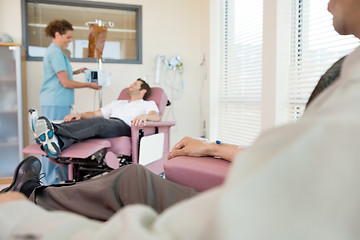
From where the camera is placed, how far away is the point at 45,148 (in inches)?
81.1

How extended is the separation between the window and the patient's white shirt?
3.13ft

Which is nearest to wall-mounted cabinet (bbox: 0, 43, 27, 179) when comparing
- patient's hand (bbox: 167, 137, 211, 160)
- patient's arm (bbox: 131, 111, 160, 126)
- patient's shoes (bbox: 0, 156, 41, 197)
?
patient's arm (bbox: 131, 111, 160, 126)

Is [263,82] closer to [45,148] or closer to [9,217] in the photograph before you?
[45,148]

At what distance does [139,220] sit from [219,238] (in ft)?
0.36

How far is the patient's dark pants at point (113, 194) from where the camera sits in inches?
32.5

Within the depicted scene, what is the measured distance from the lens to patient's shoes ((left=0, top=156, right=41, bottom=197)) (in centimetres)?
109

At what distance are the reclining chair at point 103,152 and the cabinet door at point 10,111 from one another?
115cm

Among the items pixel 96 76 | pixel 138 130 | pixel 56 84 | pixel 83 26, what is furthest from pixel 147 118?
pixel 83 26

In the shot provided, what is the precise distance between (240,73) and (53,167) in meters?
2.22

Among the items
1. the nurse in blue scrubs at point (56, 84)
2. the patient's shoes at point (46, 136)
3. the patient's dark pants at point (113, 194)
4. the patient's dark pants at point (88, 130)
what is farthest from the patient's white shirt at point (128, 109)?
the patient's dark pants at point (113, 194)

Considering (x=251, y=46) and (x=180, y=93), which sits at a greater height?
(x=251, y=46)

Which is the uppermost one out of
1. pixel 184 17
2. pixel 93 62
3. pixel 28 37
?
pixel 184 17

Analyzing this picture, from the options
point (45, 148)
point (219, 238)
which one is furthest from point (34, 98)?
point (219, 238)

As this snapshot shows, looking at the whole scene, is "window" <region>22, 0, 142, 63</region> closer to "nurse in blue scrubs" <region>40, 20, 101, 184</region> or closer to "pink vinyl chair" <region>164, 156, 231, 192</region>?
"nurse in blue scrubs" <region>40, 20, 101, 184</region>
